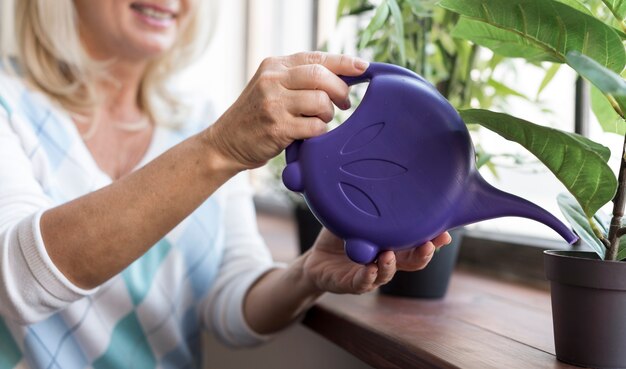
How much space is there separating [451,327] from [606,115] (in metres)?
0.31

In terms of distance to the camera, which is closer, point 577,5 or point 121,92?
point 577,5

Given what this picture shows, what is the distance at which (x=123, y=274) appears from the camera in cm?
97

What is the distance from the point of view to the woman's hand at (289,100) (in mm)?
560

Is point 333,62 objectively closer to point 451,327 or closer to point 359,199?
point 359,199

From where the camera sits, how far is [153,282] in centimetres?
101

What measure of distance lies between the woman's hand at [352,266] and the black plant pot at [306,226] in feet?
0.87

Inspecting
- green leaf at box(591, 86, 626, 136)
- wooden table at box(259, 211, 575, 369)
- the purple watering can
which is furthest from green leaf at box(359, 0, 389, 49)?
wooden table at box(259, 211, 575, 369)

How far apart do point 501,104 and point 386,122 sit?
495 mm

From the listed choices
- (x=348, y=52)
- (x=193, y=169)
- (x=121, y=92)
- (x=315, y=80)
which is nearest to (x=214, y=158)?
(x=193, y=169)

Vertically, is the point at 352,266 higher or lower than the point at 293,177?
lower

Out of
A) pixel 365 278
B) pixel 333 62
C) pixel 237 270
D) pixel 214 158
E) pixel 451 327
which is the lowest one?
pixel 237 270

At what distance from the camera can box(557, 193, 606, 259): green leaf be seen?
1.71 ft

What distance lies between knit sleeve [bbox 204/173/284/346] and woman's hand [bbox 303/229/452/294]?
23cm

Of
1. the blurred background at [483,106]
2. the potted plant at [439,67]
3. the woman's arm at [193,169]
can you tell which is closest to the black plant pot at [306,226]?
the blurred background at [483,106]
